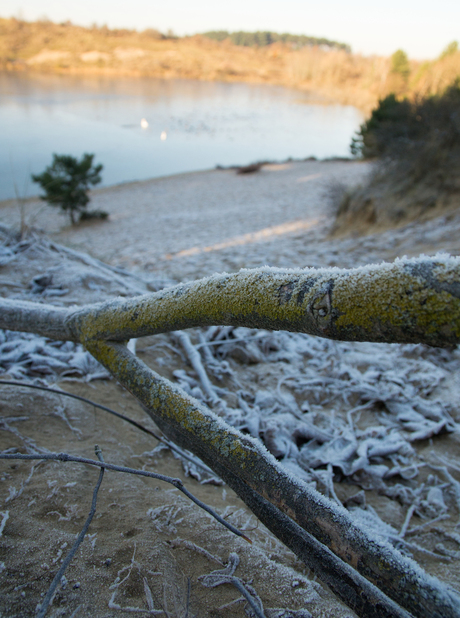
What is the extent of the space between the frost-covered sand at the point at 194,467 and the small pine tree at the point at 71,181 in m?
11.6

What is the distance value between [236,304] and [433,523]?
1.66 m

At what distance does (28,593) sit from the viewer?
3.41 feet

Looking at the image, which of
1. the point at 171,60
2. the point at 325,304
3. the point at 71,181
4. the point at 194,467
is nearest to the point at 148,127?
the point at 71,181

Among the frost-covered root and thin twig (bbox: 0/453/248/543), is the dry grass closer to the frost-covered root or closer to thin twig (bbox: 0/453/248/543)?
the frost-covered root

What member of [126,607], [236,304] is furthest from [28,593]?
[236,304]

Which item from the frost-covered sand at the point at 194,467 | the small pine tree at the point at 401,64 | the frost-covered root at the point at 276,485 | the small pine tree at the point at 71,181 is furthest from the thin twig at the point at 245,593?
the small pine tree at the point at 401,64

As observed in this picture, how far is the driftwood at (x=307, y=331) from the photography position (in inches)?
28.2

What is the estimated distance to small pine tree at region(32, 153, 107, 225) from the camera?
46.2 ft

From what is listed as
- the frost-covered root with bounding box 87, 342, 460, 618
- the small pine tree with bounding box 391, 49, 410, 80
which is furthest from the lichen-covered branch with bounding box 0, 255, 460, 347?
the small pine tree with bounding box 391, 49, 410, 80

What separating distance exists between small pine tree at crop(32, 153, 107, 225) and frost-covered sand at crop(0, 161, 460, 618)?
11.6m

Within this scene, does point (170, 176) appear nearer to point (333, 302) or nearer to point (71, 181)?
point (71, 181)

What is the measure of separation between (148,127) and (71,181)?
2324cm

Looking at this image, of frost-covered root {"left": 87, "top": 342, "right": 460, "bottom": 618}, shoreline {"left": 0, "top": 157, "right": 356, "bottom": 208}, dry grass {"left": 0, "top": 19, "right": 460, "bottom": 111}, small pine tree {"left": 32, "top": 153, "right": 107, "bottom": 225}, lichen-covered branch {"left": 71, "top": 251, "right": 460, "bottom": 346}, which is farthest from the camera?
dry grass {"left": 0, "top": 19, "right": 460, "bottom": 111}

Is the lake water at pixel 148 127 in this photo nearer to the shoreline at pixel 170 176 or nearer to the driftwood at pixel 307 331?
the shoreline at pixel 170 176
